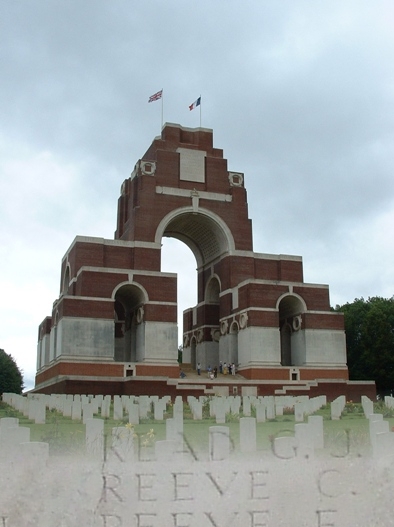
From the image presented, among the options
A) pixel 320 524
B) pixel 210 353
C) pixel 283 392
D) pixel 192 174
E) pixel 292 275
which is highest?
pixel 192 174

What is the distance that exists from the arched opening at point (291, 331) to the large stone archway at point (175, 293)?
0.21 feet

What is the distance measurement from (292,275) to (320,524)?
34033mm

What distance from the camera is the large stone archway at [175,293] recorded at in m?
34.8

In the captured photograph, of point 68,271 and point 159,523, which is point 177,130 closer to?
point 68,271

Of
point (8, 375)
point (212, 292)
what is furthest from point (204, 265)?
point (8, 375)

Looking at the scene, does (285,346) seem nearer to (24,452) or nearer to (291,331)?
(291,331)

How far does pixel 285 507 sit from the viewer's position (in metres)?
6.32

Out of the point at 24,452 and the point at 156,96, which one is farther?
the point at 156,96

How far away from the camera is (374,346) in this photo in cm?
4769

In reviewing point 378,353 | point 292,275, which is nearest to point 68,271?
point 292,275

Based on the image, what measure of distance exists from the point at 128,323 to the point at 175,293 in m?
5.24

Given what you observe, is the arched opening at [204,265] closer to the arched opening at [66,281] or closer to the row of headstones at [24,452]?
the arched opening at [66,281]

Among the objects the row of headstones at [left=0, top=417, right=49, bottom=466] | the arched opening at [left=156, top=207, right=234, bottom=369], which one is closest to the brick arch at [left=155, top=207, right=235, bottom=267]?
the arched opening at [left=156, top=207, right=234, bottom=369]

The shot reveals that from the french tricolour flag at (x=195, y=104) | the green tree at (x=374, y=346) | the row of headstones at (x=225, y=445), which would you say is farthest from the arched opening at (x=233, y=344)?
the row of headstones at (x=225, y=445)
